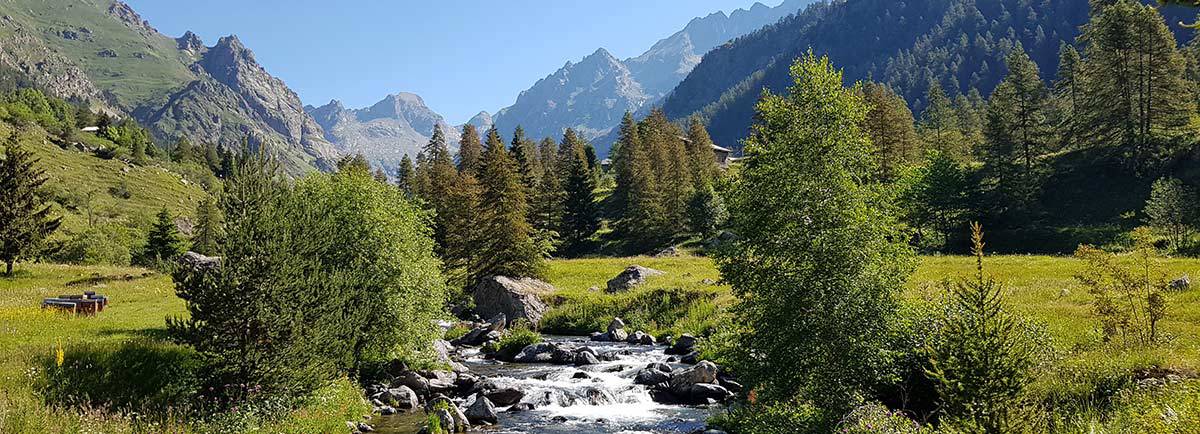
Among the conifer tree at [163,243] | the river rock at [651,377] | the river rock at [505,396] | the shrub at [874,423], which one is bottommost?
the river rock at [505,396]

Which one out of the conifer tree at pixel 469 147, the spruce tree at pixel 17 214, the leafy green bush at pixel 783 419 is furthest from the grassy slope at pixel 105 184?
the leafy green bush at pixel 783 419

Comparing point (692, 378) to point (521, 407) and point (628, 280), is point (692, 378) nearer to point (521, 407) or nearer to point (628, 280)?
point (521, 407)

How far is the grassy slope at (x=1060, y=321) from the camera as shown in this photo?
13.4 m

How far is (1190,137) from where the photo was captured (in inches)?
2502

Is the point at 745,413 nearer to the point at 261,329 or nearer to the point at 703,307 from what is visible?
the point at 261,329

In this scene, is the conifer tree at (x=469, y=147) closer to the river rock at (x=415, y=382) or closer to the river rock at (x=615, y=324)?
the river rock at (x=615, y=324)

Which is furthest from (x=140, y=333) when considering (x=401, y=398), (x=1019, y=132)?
(x=1019, y=132)

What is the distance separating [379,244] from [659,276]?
91.7 feet

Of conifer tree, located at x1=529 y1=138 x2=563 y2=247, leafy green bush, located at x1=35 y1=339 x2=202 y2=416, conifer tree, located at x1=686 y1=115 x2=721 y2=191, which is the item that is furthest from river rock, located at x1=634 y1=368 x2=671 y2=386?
conifer tree, located at x1=686 y1=115 x2=721 y2=191

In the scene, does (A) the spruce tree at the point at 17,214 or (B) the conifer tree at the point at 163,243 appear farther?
(B) the conifer tree at the point at 163,243

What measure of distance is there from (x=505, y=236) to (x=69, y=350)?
35.2 metres

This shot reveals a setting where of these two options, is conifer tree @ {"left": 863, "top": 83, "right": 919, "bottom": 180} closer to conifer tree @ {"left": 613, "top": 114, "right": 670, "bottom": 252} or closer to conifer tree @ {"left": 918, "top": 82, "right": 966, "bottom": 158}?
conifer tree @ {"left": 918, "top": 82, "right": 966, "bottom": 158}

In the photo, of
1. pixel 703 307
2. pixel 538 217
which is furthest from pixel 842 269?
pixel 538 217

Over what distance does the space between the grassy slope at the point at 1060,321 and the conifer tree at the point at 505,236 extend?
378 centimetres
